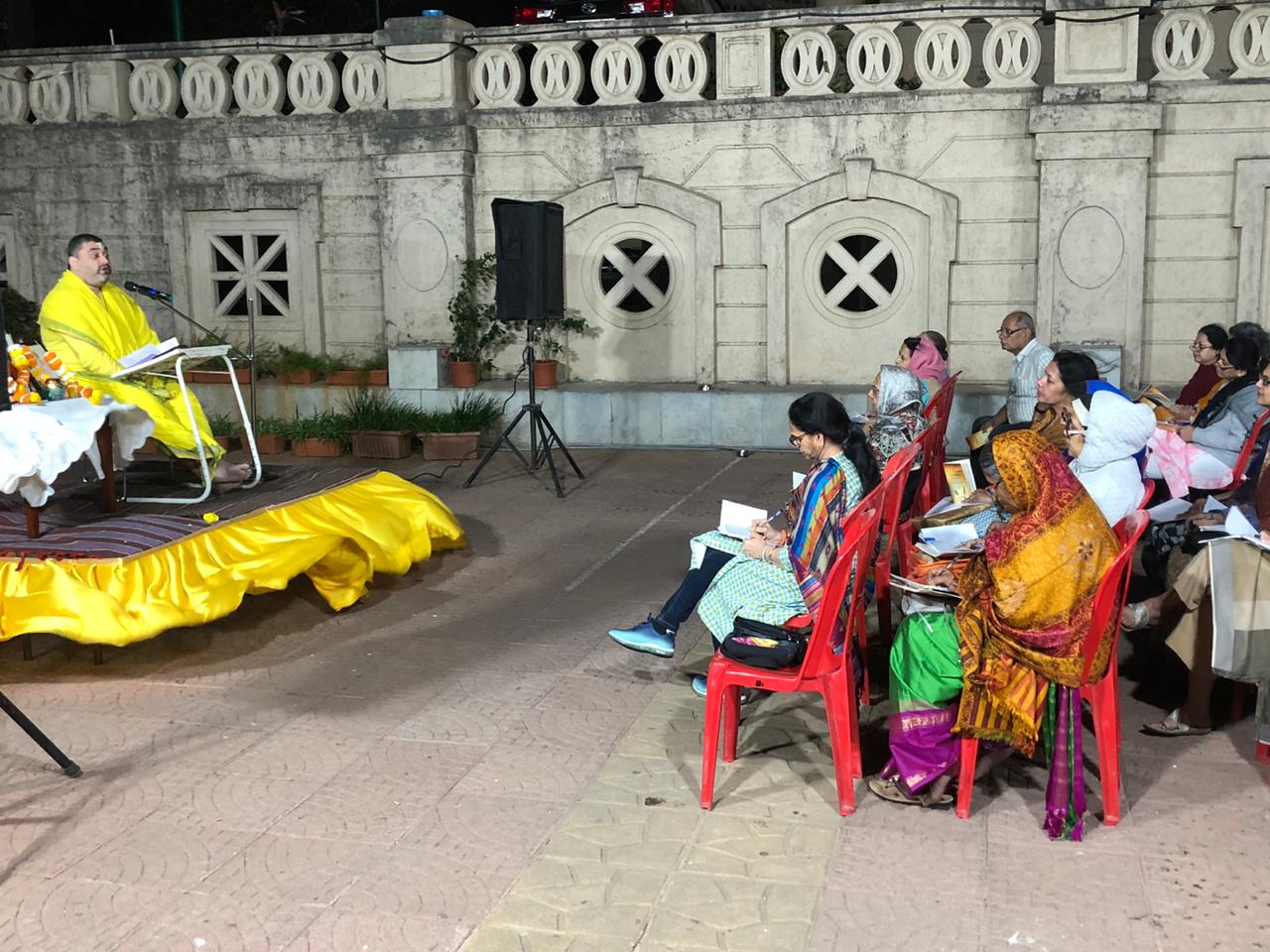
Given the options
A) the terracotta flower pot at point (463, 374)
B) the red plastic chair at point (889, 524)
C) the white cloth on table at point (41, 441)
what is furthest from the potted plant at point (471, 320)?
the red plastic chair at point (889, 524)

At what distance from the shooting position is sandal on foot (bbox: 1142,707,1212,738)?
4547mm

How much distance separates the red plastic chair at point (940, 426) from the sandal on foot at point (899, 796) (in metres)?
2.75

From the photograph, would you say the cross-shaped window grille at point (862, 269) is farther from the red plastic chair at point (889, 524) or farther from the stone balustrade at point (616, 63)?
the red plastic chair at point (889, 524)

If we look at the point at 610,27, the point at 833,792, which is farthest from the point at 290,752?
the point at 610,27

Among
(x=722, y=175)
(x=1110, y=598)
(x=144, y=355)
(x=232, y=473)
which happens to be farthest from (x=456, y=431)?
(x=1110, y=598)

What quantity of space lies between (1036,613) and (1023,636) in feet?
0.24

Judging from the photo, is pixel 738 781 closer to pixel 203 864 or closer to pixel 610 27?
pixel 203 864

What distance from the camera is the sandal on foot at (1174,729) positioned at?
4547mm

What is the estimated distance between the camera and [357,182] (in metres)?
11.1

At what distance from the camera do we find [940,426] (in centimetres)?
686

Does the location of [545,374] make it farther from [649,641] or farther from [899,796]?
[899,796]

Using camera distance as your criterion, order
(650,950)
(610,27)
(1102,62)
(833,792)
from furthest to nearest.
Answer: (610,27) < (1102,62) < (833,792) < (650,950)

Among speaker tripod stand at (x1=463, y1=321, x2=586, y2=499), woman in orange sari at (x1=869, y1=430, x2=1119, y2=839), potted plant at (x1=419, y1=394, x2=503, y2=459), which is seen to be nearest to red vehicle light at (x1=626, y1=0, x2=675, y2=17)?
speaker tripod stand at (x1=463, y1=321, x2=586, y2=499)

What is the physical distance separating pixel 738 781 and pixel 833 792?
1.00 ft
